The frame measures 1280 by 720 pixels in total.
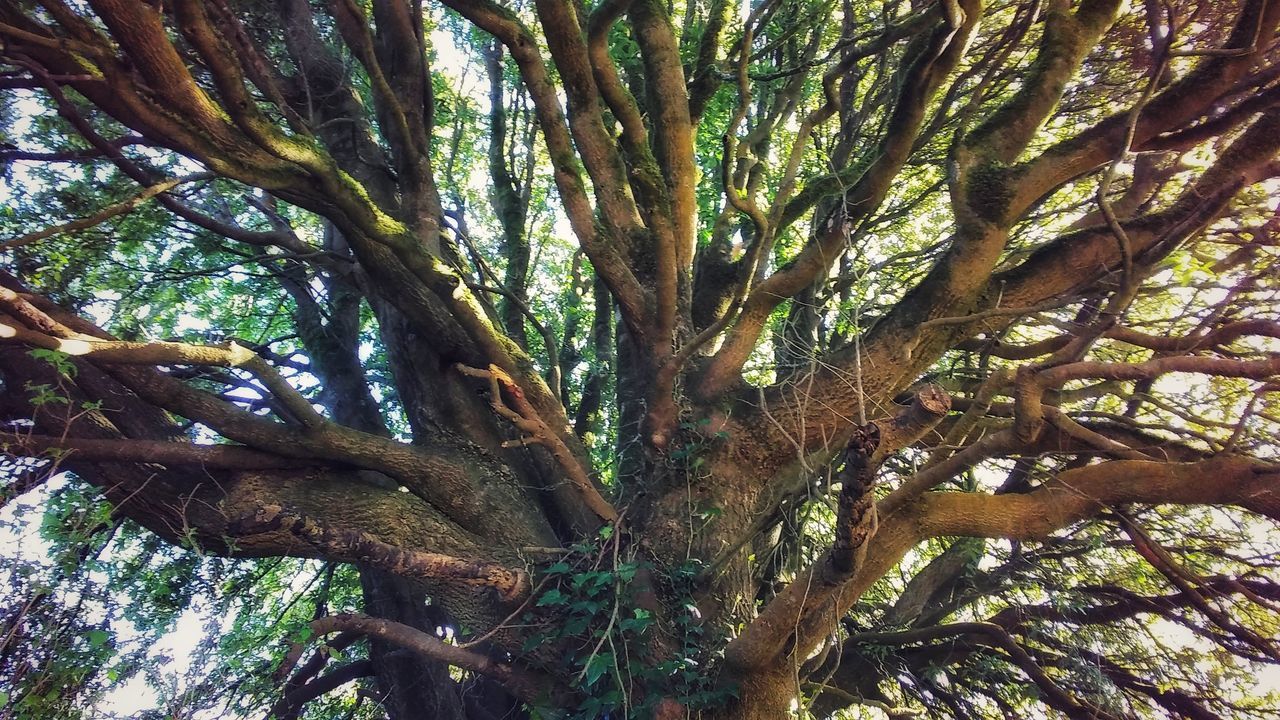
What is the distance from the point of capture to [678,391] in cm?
442

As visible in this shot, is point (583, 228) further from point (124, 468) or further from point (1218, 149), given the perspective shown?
point (1218, 149)

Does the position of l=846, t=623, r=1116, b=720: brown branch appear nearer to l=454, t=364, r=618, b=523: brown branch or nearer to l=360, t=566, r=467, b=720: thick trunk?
l=454, t=364, r=618, b=523: brown branch

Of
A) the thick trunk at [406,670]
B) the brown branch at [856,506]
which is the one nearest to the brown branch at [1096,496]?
the brown branch at [856,506]

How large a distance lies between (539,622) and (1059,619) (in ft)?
11.7

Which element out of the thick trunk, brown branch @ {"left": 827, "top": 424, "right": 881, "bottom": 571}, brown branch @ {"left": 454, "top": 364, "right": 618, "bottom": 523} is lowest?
the thick trunk

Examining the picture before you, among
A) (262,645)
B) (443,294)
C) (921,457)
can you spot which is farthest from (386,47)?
(921,457)

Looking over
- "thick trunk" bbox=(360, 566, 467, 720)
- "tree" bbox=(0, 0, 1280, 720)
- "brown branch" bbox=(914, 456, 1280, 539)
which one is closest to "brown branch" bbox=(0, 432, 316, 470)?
"tree" bbox=(0, 0, 1280, 720)

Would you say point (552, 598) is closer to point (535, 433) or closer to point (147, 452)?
point (535, 433)

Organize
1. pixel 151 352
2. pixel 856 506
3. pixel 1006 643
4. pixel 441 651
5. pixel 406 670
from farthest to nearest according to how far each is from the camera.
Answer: pixel 406 670 < pixel 1006 643 < pixel 441 651 < pixel 151 352 < pixel 856 506

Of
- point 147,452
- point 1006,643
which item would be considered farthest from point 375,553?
point 1006,643

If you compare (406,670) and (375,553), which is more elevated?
(375,553)

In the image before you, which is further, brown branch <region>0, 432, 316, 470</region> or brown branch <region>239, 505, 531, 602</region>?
brown branch <region>239, 505, 531, 602</region>

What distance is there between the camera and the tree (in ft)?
10.5

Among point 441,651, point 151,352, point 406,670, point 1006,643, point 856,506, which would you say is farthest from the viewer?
point 406,670
